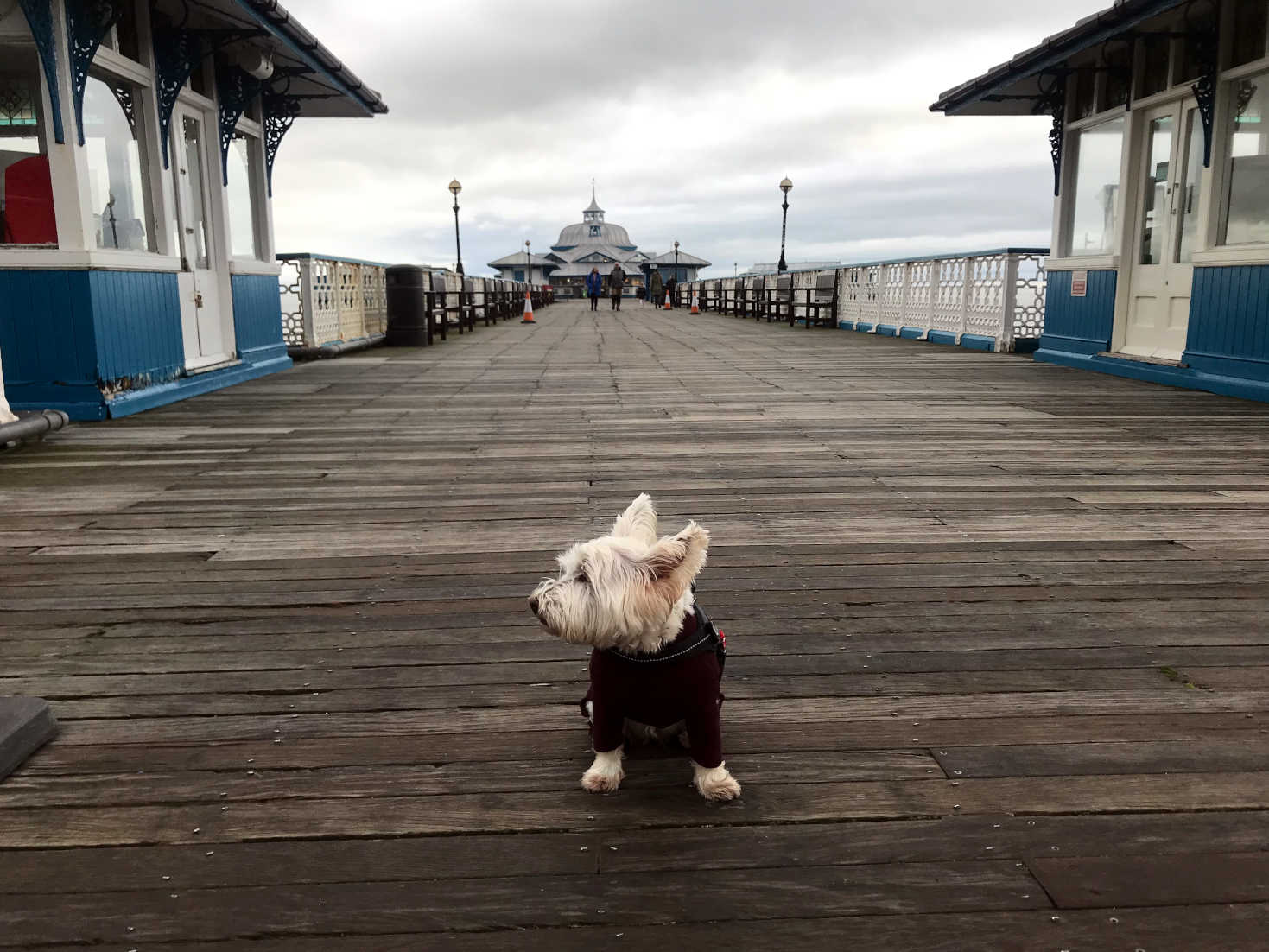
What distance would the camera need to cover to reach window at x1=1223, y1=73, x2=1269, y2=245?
8.35 metres

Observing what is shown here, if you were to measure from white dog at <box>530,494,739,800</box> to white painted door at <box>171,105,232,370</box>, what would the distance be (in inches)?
340

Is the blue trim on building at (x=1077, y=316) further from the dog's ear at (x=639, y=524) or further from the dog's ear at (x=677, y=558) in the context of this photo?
the dog's ear at (x=677, y=558)

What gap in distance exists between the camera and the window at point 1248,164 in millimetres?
8352

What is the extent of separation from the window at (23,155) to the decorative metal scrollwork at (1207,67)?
1032 cm

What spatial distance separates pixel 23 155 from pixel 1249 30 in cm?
1074

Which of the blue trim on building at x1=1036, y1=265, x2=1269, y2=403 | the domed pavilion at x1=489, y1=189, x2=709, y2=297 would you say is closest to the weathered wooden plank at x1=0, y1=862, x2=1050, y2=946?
the blue trim on building at x1=1036, y1=265, x2=1269, y2=403

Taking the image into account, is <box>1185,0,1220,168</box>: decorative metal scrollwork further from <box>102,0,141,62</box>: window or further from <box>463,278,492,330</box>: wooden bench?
<box>463,278,492,330</box>: wooden bench

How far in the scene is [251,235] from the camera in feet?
38.9

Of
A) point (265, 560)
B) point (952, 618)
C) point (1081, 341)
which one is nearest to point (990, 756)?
point (952, 618)

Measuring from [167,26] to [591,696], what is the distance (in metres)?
9.41

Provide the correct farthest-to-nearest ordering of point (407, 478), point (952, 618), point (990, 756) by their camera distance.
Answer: point (407, 478), point (952, 618), point (990, 756)

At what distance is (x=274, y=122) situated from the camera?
12.1 m

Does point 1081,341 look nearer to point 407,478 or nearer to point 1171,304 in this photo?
point 1171,304

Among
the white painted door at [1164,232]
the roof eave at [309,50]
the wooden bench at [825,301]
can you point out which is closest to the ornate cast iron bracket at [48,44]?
the roof eave at [309,50]
